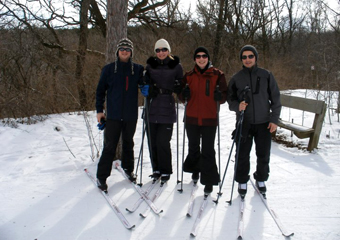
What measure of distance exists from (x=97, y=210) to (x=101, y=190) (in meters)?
0.41

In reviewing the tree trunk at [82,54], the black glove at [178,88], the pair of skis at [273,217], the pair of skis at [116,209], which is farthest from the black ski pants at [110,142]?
the tree trunk at [82,54]

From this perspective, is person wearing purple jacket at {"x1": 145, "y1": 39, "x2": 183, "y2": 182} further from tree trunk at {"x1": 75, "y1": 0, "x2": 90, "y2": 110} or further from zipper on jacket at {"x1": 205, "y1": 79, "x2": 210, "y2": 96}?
tree trunk at {"x1": 75, "y1": 0, "x2": 90, "y2": 110}

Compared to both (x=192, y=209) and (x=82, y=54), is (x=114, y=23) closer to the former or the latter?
(x=192, y=209)

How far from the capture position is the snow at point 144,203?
Answer: 7.85ft

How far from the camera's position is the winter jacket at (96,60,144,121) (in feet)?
10.1

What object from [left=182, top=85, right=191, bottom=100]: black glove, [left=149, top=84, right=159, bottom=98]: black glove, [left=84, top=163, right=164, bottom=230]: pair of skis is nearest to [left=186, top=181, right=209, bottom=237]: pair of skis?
[left=84, top=163, right=164, bottom=230]: pair of skis

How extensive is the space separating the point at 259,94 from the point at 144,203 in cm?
179

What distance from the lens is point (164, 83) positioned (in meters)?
3.17

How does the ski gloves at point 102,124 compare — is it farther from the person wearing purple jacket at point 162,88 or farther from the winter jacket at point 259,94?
the winter jacket at point 259,94

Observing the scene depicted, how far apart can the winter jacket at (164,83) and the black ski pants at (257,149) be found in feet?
3.01

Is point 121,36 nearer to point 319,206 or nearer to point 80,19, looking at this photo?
point 319,206

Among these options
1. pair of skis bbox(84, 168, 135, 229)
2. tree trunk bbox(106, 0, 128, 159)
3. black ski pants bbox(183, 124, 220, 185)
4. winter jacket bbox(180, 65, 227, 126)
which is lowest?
pair of skis bbox(84, 168, 135, 229)

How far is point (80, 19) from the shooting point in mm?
10625

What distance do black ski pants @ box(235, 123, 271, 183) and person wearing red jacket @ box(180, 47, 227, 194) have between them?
1.02 feet
